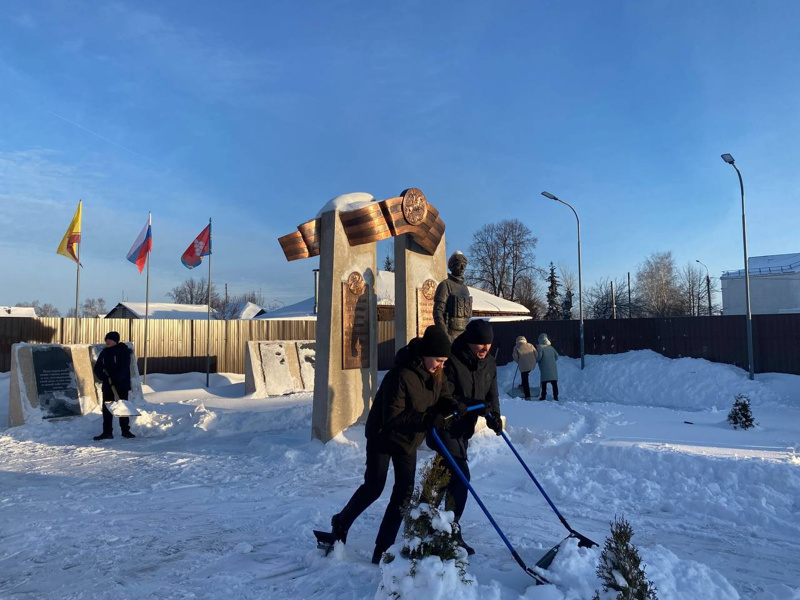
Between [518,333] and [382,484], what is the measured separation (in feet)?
69.9

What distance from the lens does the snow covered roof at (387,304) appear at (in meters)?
34.9

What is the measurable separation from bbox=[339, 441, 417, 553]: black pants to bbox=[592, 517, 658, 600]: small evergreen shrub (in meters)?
1.42

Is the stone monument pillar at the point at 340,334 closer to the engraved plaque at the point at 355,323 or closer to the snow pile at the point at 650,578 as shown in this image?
the engraved plaque at the point at 355,323

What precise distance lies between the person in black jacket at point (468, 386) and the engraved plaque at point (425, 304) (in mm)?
4919

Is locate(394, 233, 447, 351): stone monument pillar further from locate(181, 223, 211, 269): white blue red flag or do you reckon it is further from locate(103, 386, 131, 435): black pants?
locate(181, 223, 211, 269): white blue red flag

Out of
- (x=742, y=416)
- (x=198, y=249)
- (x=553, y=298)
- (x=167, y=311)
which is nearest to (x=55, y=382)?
(x=198, y=249)

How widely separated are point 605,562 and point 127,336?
862 inches

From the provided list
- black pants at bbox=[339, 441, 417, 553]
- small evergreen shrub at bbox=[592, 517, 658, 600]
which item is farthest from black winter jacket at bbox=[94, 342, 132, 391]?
small evergreen shrub at bbox=[592, 517, 658, 600]

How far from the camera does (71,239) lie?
16375 millimetres

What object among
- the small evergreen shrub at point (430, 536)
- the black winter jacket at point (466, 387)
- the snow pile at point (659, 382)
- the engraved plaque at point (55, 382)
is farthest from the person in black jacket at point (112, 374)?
the snow pile at point (659, 382)

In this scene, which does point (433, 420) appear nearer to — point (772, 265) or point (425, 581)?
point (425, 581)

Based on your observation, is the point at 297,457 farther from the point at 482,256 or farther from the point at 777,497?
the point at 482,256

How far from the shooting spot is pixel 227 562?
166 inches

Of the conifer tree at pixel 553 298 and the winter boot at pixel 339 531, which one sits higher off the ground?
the conifer tree at pixel 553 298
